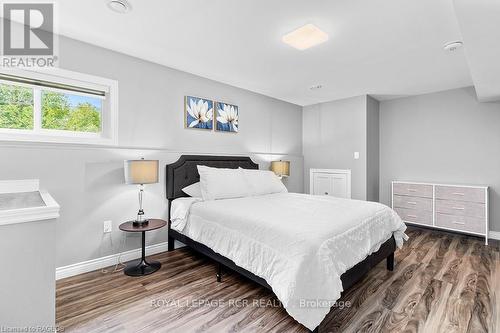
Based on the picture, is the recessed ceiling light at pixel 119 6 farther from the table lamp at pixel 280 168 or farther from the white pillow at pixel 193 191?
the table lamp at pixel 280 168

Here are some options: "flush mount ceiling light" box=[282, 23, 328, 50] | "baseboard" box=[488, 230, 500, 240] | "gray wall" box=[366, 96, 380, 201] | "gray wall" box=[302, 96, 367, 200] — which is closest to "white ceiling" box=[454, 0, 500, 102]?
"flush mount ceiling light" box=[282, 23, 328, 50]

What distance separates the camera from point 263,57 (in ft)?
9.30

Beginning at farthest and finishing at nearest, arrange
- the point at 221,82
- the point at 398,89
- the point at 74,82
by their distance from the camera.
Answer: the point at 398,89 < the point at 221,82 < the point at 74,82

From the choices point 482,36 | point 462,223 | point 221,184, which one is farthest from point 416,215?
point 221,184

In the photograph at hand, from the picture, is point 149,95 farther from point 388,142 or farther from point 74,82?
point 388,142

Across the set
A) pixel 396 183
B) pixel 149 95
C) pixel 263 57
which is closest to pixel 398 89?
pixel 396 183

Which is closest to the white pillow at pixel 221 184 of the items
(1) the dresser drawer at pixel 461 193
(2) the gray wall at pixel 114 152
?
(2) the gray wall at pixel 114 152

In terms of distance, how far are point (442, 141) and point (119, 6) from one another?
4841 millimetres

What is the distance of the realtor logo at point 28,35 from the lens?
6.61 ft

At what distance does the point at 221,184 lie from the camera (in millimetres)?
3016

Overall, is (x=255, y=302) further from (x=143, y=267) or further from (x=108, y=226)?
(x=108, y=226)

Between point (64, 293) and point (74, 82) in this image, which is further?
point (74, 82)

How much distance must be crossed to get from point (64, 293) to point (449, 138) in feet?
17.9

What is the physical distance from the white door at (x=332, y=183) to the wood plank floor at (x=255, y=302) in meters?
1.89
